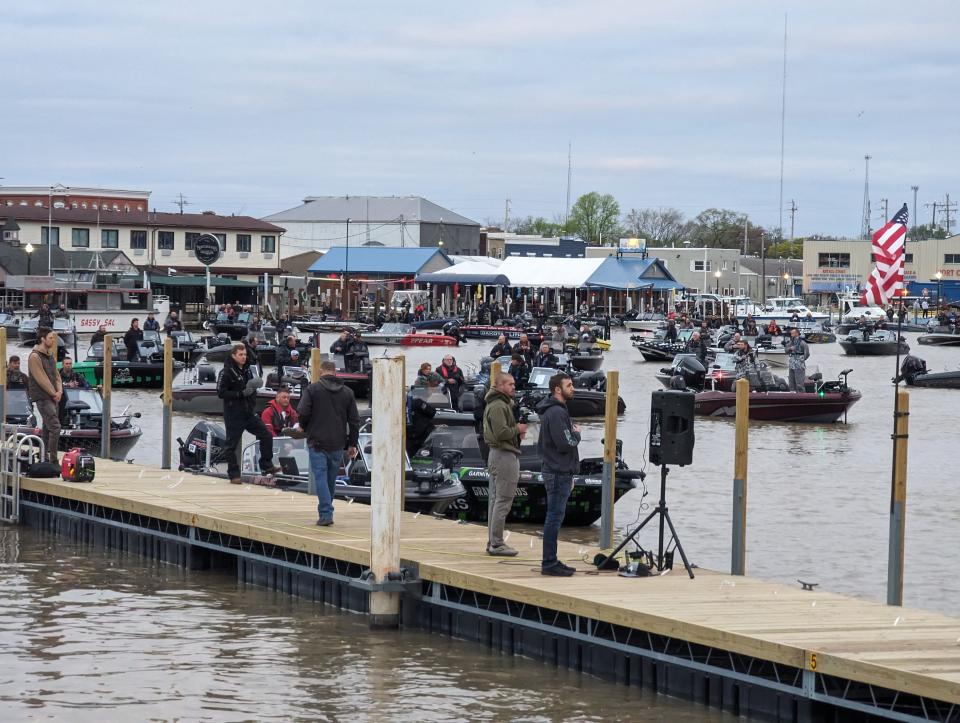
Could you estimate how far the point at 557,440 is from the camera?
1320 cm

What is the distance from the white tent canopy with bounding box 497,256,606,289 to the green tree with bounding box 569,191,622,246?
85.5 m

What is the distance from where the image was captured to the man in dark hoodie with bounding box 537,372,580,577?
13.2 metres

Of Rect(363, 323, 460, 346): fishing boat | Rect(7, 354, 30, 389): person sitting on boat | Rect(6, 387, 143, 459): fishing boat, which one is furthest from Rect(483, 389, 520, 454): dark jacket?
Rect(363, 323, 460, 346): fishing boat

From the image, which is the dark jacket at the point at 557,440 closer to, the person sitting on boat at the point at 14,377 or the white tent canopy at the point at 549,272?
the person sitting on boat at the point at 14,377

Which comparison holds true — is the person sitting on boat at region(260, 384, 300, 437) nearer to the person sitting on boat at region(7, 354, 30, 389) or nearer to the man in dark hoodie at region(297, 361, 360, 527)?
the man in dark hoodie at region(297, 361, 360, 527)

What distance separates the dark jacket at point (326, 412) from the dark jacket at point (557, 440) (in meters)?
2.94

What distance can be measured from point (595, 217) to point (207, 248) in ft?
320

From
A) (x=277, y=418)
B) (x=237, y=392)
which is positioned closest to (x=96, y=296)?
(x=277, y=418)

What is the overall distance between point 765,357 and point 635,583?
52.8 m

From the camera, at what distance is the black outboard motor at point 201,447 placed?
21.5 m

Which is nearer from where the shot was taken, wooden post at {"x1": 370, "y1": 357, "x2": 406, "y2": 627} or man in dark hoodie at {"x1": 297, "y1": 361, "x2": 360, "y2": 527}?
wooden post at {"x1": 370, "y1": 357, "x2": 406, "y2": 627}

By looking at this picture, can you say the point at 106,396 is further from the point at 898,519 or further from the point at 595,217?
the point at 595,217

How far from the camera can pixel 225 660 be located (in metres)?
13.4

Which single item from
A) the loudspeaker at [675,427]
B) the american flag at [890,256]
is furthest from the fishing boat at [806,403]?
the loudspeaker at [675,427]
